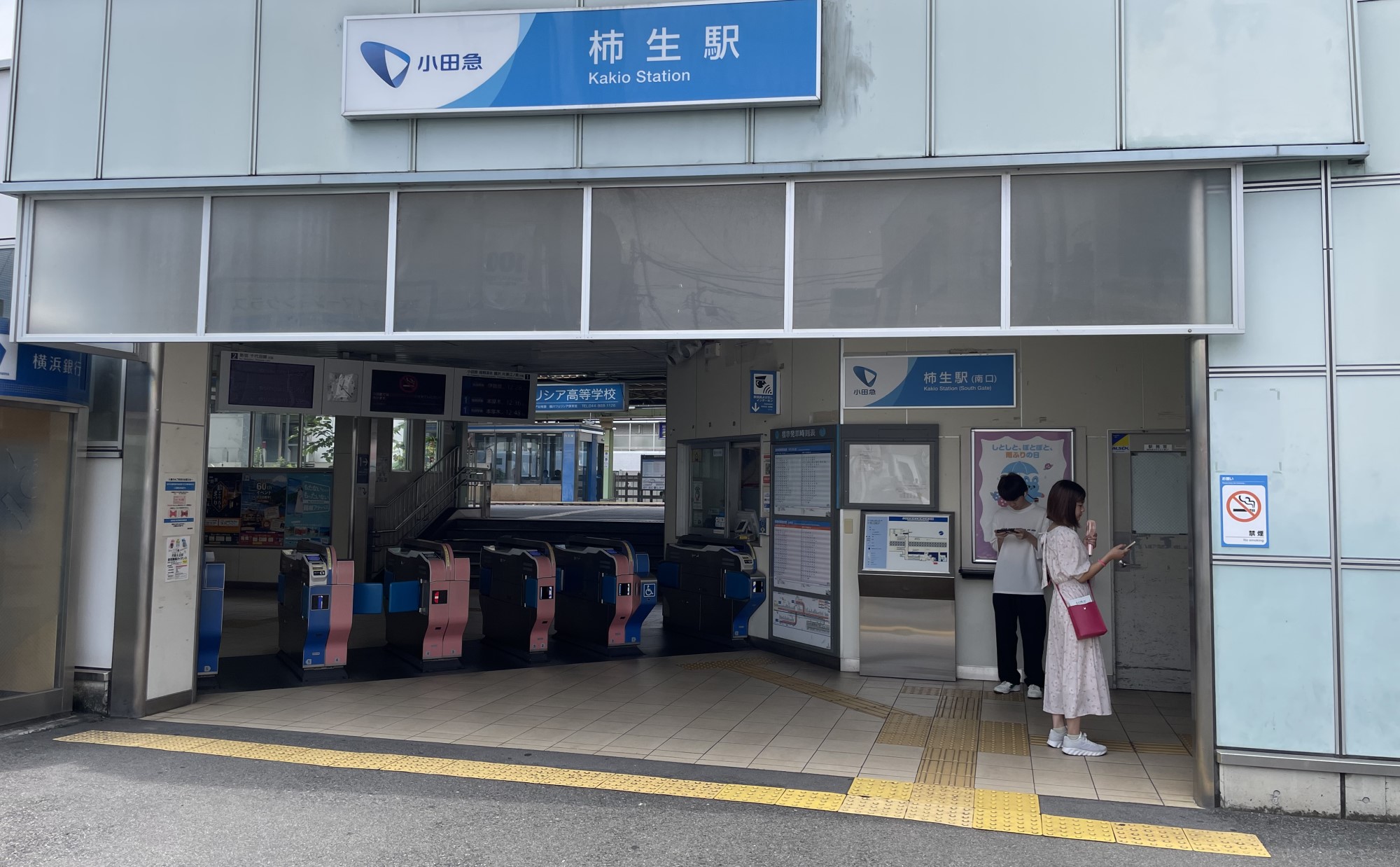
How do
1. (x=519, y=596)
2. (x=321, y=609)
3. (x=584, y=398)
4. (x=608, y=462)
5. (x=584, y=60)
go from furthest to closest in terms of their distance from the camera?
(x=608, y=462), (x=584, y=398), (x=519, y=596), (x=321, y=609), (x=584, y=60)

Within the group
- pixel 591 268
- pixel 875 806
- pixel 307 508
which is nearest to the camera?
pixel 875 806

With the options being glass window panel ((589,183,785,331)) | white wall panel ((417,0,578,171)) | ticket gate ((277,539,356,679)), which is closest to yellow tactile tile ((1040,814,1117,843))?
glass window panel ((589,183,785,331))

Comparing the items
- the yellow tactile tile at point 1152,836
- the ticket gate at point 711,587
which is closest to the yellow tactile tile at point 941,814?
the yellow tactile tile at point 1152,836

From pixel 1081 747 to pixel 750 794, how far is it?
2.16m

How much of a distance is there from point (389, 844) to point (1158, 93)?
17.2 ft

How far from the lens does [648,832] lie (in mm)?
4371

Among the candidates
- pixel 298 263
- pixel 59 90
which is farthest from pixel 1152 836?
pixel 59 90

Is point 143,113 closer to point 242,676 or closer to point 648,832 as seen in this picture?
point 242,676

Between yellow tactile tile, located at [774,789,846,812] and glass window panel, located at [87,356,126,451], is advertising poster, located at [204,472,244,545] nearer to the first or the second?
glass window panel, located at [87,356,126,451]

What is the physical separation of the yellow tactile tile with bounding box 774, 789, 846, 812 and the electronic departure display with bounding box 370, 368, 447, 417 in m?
8.30

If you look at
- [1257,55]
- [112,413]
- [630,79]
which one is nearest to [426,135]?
[630,79]

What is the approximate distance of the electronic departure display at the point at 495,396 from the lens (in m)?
12.4

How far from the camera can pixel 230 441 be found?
1507cm

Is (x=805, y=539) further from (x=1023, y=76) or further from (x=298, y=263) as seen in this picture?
(x=298, y=263)
